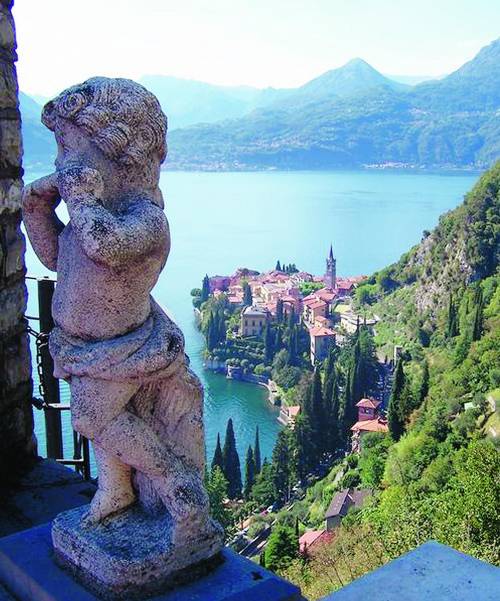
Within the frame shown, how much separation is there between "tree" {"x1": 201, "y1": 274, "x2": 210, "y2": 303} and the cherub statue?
62359mm

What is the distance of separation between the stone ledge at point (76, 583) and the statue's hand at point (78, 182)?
4.19 ft

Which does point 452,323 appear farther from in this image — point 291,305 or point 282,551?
point 282,551

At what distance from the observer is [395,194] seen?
5212 inches

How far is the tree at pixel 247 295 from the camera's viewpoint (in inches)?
2660

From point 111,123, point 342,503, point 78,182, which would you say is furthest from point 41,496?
point 342,503

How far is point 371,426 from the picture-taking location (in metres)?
39.5

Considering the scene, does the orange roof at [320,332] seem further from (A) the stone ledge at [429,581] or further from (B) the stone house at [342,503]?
(A) the stone ledge at [429,581]

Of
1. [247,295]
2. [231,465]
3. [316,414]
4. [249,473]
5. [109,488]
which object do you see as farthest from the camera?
[247,295]

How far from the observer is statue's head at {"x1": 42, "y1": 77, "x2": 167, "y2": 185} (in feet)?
7.89

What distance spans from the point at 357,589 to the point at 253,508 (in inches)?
1222

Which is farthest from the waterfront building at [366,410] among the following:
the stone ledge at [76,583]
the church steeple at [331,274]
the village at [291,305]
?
the stone ledge at [76,583]

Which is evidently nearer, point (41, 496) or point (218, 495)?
point (41, 496)

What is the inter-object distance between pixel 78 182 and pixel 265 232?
95.4 m

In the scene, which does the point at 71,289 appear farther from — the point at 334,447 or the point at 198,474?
the point at 334,447
